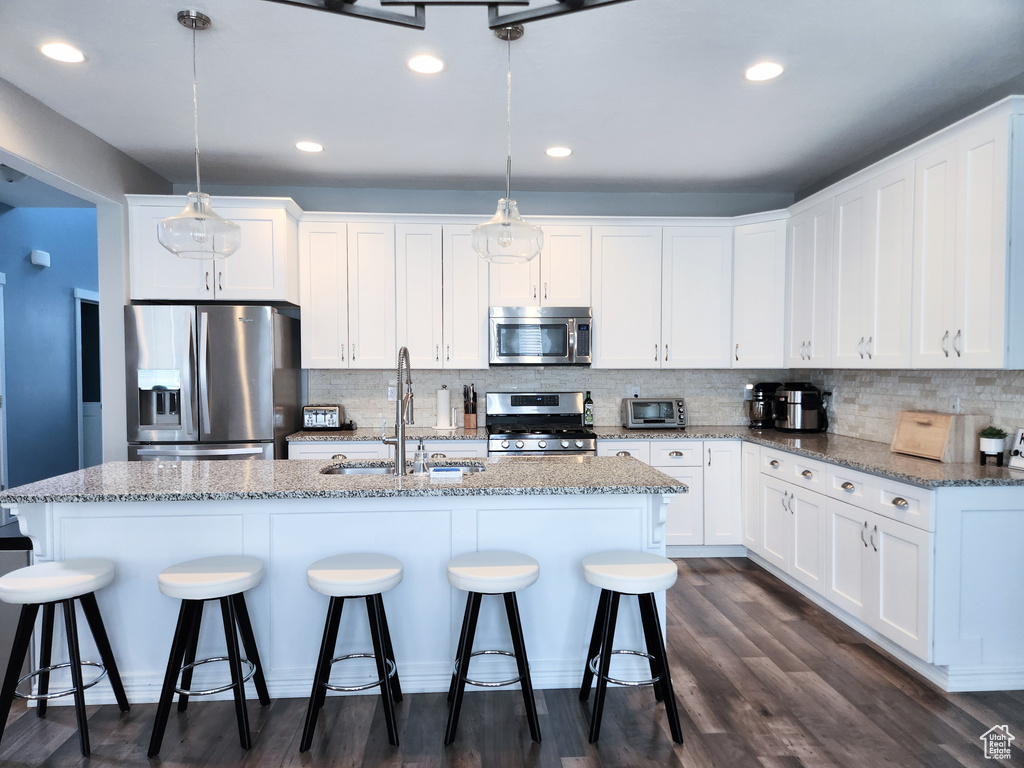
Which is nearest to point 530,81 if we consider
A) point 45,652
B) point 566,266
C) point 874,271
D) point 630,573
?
point 566,266

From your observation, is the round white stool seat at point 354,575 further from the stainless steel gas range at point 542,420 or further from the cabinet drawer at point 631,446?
the cabinet drawer at point 631,446

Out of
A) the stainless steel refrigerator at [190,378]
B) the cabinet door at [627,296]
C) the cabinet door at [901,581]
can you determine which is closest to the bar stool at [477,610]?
the cabinet door at [901,581]

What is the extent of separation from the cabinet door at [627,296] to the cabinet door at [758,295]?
0.57 m

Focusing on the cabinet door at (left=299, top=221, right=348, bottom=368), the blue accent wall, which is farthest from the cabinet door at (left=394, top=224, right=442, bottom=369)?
the blue accent wall

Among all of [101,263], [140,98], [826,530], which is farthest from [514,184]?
[826,530]

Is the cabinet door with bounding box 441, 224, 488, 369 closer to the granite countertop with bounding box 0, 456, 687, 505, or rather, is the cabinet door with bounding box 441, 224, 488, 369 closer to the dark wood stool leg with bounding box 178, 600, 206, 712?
the granite countertop with bounding box 0, 456, 687, 505

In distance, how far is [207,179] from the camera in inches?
182

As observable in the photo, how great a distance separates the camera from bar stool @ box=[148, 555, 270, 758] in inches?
84.0

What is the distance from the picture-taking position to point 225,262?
13.8 feet

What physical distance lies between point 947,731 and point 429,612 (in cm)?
198

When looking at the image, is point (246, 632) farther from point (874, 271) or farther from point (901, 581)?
point (874, 271)

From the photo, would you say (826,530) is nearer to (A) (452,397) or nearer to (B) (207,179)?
(A) (452,397)

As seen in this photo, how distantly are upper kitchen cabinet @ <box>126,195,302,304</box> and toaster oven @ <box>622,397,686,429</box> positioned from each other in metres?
2.59

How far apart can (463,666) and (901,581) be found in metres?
1.97
